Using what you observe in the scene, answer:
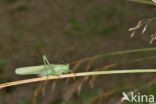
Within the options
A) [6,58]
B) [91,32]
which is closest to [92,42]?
[91,32]

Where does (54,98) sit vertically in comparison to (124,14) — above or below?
below

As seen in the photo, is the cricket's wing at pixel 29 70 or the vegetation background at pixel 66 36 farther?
the vegetation background at pixel 66 36

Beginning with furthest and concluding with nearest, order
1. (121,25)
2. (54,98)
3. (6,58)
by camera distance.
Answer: (121,25), (6,58), (54,98)

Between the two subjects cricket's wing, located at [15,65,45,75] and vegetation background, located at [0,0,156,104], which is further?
vegetation background, located at [0,0,156,104]

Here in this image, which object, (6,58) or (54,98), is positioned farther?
(6,58)

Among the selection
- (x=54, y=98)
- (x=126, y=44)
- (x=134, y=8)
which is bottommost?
(x=54, y=98)

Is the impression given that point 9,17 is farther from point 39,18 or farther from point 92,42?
point 92,42

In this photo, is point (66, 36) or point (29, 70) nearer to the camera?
point (29, 70)

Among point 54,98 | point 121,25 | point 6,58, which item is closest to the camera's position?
point 54,98
